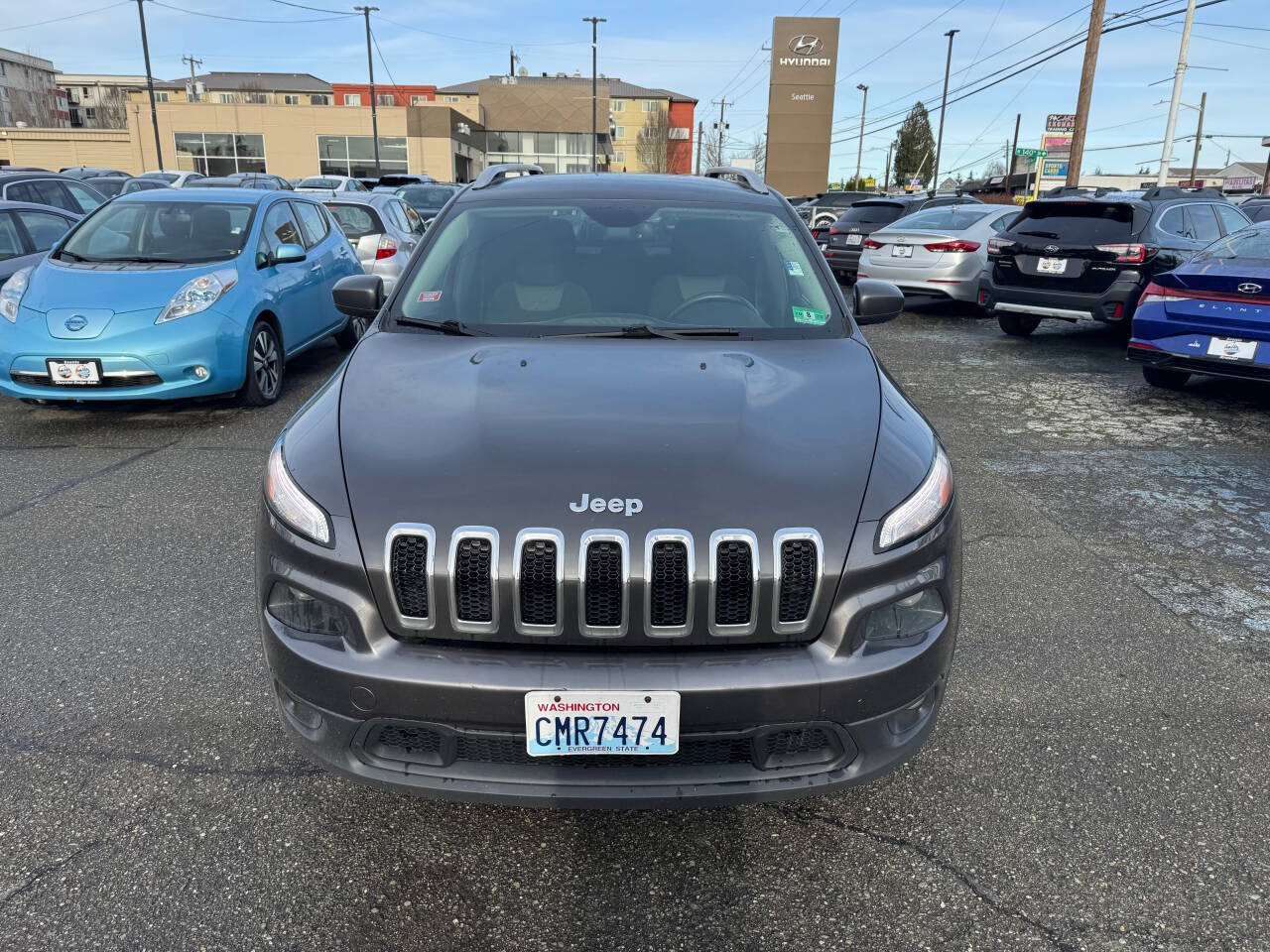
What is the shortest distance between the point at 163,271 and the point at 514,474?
18.0 feet

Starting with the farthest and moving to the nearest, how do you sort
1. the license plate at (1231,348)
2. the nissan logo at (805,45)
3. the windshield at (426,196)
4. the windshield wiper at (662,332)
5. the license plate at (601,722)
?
the nissan logo at (805,45) < the windshield at (426,196) < the license plate at (1231,348) < the windshield wiper at (662,332) < the license plate at (601,722)

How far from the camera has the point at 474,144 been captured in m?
67.6

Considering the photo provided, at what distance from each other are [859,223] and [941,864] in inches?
566

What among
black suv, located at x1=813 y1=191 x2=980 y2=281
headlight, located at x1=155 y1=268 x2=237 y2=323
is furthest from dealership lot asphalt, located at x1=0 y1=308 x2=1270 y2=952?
black suv, located at x1=813 y1=191 x2=980 y2=281

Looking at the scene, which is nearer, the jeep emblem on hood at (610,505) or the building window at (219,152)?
the jeep emblem on hood at (610,505)

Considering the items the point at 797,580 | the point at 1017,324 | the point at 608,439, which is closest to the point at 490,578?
the point at 608,439

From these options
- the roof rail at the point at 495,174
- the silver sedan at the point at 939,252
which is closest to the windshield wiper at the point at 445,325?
the roof rail at the point at 495,174

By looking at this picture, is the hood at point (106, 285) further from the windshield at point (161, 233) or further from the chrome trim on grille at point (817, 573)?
the chrome trim on grille at point (817, 573)

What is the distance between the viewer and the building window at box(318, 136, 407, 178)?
55094 millimetres

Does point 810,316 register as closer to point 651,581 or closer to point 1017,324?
point 651,581

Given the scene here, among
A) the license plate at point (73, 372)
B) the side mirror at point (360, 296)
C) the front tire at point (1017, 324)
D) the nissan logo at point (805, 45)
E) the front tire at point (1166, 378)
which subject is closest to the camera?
the side mirror at point (360, 296)

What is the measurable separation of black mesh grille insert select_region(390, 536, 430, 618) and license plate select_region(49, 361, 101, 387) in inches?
197

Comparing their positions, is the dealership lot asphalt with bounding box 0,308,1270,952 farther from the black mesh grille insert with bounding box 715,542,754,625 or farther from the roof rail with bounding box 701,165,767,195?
the roof rail with bounding box 701,165,767,195

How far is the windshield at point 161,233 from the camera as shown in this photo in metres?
6.84
